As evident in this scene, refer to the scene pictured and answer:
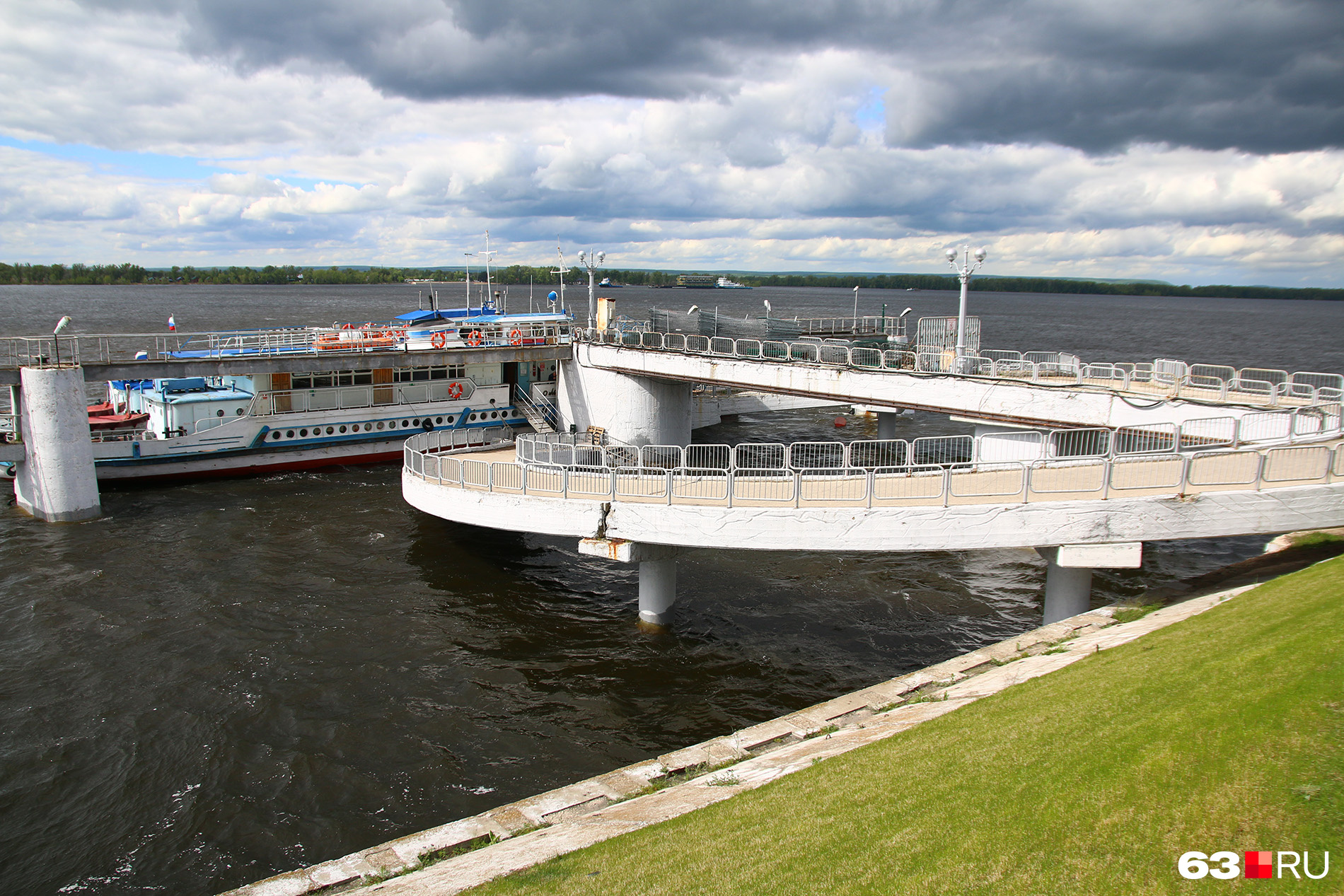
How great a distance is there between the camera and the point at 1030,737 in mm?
9625

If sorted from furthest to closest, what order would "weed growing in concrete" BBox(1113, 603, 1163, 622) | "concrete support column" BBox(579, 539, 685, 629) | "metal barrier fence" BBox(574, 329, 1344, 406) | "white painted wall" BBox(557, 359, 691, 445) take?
"white painted wall" BBox(557, 359, 691, 445) → "metal barrier fence" BBox(574, 329, 1344, 406) → "concrete support column" BBox(579, 539, 685, 629) → "weed growing in concrete" BBox(1113, 603, 1163, 622)

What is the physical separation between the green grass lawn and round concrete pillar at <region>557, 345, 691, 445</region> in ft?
85.6

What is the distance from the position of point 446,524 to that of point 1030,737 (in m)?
24.2

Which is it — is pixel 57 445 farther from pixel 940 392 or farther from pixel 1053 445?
pixel 1053 445

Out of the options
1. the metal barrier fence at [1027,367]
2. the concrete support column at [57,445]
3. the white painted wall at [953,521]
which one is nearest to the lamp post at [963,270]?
the metal barrier fence at [1027,367]

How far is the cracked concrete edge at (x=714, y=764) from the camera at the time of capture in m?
10.6

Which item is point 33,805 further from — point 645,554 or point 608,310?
point 608,310

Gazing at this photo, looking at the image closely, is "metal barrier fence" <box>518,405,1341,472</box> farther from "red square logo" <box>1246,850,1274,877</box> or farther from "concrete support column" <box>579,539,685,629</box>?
"red square logo" <box>1246,850,1274,877</box>

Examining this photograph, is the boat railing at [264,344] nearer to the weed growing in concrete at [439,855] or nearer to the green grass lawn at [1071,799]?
the weed growing in concrete at [439,855]

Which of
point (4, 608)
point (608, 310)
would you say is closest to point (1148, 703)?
point (4, 608)

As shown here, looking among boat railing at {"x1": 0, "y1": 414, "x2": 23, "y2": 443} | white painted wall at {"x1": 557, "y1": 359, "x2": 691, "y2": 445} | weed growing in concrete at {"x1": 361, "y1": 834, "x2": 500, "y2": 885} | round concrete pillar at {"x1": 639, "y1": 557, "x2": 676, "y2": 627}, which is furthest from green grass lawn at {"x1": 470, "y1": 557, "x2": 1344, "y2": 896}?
boat railing at {"x1": 0, "y1": 414, "x2": 23, "y2": 443}

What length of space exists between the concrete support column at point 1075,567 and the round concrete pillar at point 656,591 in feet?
28.9

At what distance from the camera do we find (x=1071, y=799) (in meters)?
7.43

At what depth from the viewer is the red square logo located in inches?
230
